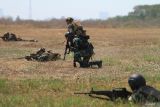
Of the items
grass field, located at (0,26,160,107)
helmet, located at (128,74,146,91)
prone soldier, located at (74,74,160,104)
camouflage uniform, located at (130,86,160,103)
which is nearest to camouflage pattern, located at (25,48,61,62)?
grass field, located at (0,26,160,107)

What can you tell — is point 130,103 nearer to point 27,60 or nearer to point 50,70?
point 50,70

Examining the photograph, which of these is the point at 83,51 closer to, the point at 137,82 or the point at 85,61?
the point at 85,61

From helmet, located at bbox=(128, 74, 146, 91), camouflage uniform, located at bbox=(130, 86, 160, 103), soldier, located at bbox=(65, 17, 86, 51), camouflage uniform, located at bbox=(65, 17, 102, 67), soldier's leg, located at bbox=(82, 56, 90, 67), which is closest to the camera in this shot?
camouflage uniform, located at bbox=(130, 86, 160, 103)

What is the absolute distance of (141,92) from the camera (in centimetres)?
1195

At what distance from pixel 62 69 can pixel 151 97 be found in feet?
34.0

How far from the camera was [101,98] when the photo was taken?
508 inches

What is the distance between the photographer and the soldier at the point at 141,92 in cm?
1163

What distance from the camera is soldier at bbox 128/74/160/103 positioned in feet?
38.2

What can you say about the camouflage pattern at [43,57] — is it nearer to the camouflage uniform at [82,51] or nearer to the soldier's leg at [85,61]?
the camouflage uniform at [82,51]

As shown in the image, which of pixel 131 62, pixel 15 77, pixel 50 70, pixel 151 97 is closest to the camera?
pixel 151 97

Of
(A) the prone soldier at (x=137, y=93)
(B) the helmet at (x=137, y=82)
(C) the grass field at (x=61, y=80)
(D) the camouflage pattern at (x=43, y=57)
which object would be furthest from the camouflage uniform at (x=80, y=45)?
(B) the helmet at (x=137, y=82)

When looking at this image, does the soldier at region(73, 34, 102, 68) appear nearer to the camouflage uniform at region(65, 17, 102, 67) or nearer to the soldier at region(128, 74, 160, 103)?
the camouflage uniform at region(65, 17, 102, 67)

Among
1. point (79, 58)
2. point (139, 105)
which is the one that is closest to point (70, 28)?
point (79, 58)

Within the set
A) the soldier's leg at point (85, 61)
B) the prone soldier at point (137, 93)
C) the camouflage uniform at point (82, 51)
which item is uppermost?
the prone soldier at point (137, 93)
